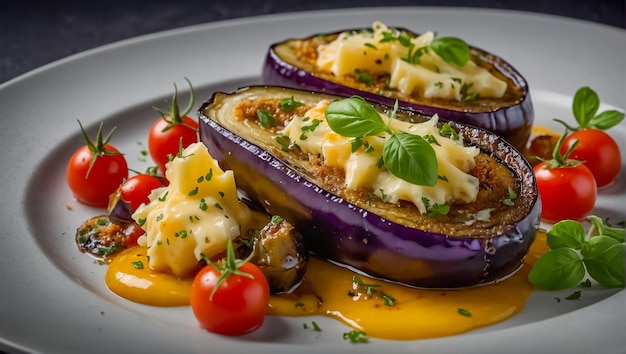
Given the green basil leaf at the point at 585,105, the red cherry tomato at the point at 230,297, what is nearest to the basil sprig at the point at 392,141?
the red cherry tomato at the point at 230,297

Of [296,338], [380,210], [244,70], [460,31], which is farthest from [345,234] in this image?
[460,31]

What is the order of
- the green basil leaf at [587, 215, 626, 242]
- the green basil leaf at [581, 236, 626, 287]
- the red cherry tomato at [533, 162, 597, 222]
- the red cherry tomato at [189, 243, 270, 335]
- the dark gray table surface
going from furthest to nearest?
1. the dark gray table surface
2. the red cherry tomato at [533, 162, 597, 222]
3. the green basil leaf at [587, 215, 626, 242]
4. the green basil leaf at [581, 236, 626, 287]
5. the red cherry tomato at [189, 243, 270, 335]

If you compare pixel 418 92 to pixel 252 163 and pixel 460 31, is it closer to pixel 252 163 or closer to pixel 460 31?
pixel 252 163

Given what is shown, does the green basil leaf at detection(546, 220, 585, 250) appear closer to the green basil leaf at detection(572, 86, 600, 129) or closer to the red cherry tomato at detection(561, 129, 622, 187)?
the red cherry tomato at detection(561, 129, 622, 187)

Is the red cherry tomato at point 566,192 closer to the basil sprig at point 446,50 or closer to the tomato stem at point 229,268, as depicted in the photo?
the basil sprig at point 446,50

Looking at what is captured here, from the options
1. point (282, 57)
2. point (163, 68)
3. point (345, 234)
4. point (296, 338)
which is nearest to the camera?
point (296, 338)

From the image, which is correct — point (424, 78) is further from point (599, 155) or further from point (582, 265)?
point (582, 265)

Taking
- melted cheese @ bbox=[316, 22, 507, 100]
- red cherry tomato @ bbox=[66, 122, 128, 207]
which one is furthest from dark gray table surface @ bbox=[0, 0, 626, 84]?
melted cheese @ bbox=[316, 22, 507, 100]
